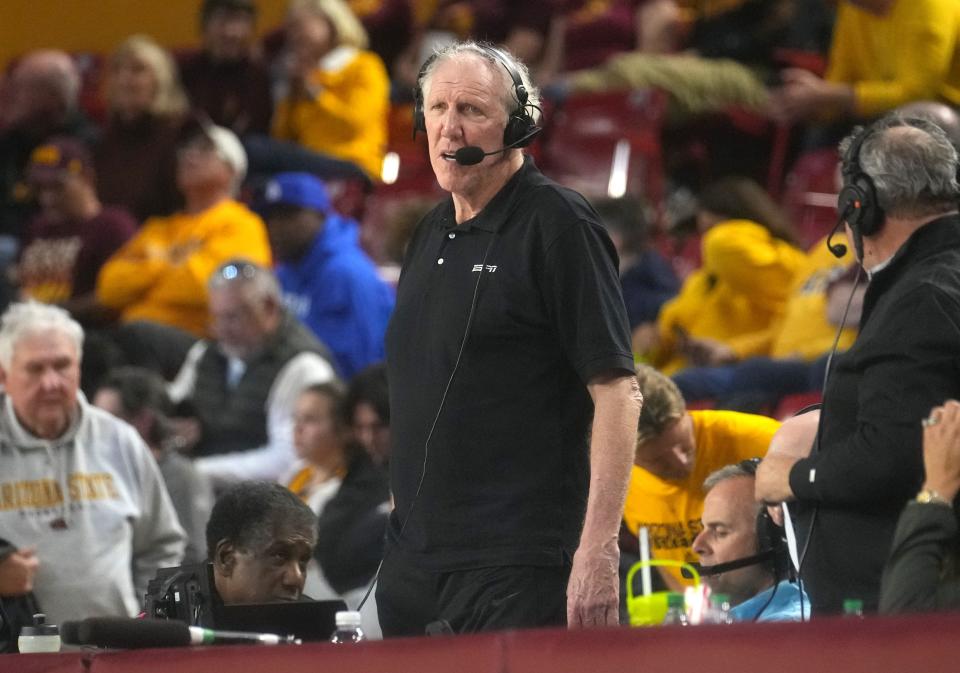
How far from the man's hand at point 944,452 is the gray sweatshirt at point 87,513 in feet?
8.31

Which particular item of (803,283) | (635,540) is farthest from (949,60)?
(635,540)

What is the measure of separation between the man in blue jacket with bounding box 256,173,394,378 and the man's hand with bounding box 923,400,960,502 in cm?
448

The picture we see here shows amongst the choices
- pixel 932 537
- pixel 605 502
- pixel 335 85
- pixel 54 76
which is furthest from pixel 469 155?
pixel 54 76

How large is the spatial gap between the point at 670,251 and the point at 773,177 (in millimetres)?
738

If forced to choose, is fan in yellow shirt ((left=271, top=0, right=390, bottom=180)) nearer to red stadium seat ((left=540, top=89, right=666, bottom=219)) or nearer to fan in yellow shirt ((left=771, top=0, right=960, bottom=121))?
red stadium seat ((left=540, top=89, right=666, bottom=219))

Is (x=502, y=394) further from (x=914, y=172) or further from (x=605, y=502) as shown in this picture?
(x=914, y=172)

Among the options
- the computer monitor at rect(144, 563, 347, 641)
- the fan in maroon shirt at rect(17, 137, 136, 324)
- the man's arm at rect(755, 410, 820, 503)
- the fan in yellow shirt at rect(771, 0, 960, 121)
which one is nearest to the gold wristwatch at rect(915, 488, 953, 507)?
the man's arm at rect(755, 410, 820, 503)

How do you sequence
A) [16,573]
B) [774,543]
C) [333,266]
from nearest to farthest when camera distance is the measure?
[774,543], [16,573], [333,266]

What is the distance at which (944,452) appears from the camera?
2779 mm

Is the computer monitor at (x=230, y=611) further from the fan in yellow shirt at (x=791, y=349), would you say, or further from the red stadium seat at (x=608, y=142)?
the red stadium seat at (x=608, y=142)

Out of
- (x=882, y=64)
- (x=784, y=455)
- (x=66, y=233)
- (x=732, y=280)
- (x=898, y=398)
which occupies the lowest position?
(x=784, y=455)

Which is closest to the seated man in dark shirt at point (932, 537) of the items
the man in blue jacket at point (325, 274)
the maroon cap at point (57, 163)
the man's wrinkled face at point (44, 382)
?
the man's wrinkled face at point (44, 382)

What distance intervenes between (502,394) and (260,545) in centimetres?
75

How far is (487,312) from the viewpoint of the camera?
3043 mm
